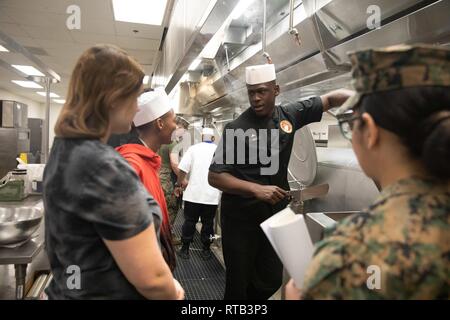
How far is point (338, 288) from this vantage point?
598 mm

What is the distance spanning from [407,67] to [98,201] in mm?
704

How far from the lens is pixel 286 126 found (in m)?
1.78

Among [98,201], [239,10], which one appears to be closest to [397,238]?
[98,201]

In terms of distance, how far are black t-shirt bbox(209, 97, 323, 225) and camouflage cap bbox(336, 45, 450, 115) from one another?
1131mm

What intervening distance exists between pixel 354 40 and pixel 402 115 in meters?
0.93

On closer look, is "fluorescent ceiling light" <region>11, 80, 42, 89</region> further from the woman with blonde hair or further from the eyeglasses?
the eyeglasses

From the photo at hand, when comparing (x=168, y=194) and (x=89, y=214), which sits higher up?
(x=89, y=214)

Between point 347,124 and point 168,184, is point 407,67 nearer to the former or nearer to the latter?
point 347,124

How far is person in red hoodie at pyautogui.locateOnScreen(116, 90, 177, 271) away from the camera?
1.28 meters

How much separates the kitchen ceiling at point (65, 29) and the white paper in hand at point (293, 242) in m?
3.09

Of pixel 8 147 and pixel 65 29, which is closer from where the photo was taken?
pixel 65 29

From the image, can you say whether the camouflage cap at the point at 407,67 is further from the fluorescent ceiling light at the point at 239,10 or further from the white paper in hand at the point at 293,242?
the fluorescent ceiling light at the point at 239,10
